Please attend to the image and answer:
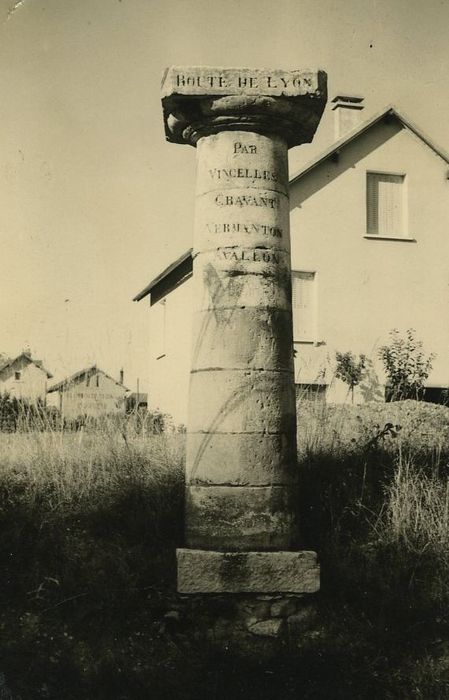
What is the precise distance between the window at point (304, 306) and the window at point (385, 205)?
1.87 meters

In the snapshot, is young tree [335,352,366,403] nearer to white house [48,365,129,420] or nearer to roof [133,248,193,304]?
roof [133,248,193,304]

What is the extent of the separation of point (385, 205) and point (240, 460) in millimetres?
13012

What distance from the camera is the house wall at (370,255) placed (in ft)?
54.7

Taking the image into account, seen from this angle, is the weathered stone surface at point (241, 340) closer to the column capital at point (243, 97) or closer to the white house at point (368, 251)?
the column capital at point (243, 97)

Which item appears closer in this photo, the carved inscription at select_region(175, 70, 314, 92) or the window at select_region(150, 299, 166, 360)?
the carved inscription at select_region(175, 70, 314, 92)

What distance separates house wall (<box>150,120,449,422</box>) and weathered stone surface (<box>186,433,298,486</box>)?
10.4 m

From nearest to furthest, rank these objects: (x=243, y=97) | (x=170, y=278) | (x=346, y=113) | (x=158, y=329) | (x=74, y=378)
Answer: (x=243, y=97) < (x=74, y=378) < (x=346, y=113) < (x=170, y=278) < (x=158, y=329)

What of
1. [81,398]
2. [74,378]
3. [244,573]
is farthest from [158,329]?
[244,573]

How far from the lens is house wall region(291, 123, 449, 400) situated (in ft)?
54.7

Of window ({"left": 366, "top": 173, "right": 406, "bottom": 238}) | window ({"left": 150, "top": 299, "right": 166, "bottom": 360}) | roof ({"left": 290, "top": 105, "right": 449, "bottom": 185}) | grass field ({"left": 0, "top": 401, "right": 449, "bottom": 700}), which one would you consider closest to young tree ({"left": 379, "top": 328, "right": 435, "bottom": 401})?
window ({"left": 366, "top": 173, "right": 406, "bottom": 238})

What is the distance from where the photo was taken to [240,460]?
5625mm

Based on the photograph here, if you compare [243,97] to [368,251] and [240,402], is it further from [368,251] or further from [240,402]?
[368,251]

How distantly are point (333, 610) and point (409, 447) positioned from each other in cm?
271

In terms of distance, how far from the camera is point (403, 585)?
574 centimetres
